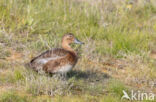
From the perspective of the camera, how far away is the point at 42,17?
873cm

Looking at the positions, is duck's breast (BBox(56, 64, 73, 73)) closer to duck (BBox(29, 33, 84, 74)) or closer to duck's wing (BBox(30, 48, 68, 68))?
duck (BBox(29, 33, 84, 74))

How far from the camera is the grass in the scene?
6.05 meters

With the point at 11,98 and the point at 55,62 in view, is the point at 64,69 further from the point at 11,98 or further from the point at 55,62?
the point at 11,98

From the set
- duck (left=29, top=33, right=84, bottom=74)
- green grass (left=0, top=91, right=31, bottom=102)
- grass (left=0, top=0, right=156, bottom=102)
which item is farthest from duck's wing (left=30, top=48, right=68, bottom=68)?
green grass (left=0, top=91, right=31, bottom=102)

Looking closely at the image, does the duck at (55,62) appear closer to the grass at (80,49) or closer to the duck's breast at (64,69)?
the duck's breast at (64,69)

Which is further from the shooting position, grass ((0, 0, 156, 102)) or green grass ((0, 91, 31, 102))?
grass ((0, 0, 156, 102))

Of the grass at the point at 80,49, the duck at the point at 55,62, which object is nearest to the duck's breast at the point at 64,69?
the duck at the point at 55,62

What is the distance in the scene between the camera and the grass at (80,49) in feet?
19.9

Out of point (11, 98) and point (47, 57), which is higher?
point (47, 57)

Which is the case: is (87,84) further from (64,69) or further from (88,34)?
(88,34)

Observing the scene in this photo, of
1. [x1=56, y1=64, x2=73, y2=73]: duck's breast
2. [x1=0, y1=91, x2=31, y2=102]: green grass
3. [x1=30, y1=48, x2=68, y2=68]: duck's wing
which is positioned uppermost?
[x1=30, y1=48, x2=68, y2=68]: duck's wing

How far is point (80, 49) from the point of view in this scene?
26.4ft

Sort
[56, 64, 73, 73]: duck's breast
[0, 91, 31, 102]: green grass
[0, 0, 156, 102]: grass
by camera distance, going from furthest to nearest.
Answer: [56, 64, 73, 73]: duck's breast, [0, 0, 156, 102]: grass, [0, 91, 31, 102]: green grass

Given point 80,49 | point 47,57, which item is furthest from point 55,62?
point 80,49
